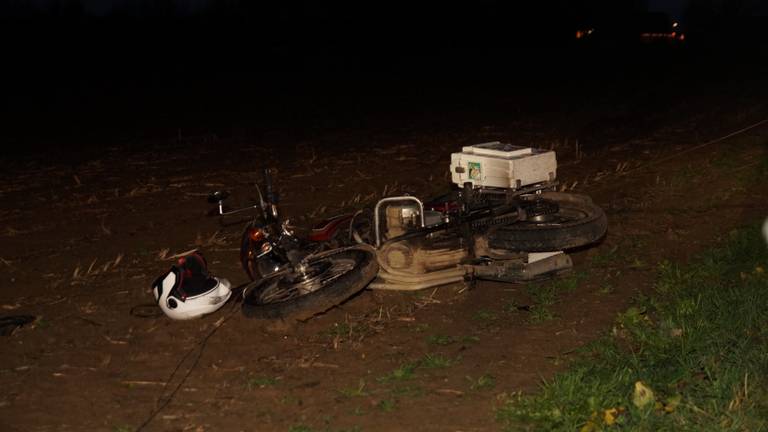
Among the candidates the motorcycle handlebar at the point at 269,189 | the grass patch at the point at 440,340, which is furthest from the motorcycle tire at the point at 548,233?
the motorcycle handlebar at the point at 269,189

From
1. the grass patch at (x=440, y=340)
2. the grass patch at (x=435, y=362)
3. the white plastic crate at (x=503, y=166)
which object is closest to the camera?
the grass patch at (x=435, y=362)

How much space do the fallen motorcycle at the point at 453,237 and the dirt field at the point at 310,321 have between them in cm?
22

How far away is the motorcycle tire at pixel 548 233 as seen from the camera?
711 cm

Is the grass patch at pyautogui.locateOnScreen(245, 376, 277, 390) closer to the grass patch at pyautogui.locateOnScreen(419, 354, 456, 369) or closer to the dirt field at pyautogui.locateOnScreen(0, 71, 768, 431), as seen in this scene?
the dirt field at pyautogui.locateOnScreen(0, 71, 768, 431)

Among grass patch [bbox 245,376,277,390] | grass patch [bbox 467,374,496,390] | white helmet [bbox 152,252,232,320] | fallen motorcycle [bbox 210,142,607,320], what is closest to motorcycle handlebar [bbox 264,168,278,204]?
fallen motorcycle [bbox 210,142,607,320]

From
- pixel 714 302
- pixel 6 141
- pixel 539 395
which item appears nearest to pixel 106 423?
pixel 539 395

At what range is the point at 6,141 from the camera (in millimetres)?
17672

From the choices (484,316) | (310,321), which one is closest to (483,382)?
(484,316)

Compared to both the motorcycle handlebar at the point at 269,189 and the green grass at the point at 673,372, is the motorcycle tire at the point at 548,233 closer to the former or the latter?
the green grass at the point at 673,372

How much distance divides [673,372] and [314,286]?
2.77 m

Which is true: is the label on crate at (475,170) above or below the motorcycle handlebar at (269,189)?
below

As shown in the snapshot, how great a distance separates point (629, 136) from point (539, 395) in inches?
426

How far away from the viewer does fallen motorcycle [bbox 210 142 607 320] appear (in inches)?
278

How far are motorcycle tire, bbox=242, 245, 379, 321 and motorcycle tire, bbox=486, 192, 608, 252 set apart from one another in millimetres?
1064
